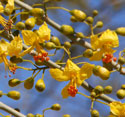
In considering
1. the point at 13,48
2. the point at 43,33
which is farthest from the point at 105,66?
the point at 13,48

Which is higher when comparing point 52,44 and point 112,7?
point 112,7

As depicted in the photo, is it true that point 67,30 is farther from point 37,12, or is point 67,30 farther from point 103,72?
point 103,72

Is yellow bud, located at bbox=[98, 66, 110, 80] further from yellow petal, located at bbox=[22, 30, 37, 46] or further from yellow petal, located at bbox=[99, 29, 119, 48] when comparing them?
yellow petal, located at bbox=[22, 30, 37, 46]

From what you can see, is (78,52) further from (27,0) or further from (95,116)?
(95,116)

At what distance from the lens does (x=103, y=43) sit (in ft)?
5.69

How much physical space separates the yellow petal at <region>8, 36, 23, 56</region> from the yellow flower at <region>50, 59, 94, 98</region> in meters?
0.20

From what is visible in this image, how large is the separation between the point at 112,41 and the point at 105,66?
0.20m

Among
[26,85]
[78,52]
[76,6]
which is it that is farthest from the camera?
[76,6]

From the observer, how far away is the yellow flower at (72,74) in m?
1.62

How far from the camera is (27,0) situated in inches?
151

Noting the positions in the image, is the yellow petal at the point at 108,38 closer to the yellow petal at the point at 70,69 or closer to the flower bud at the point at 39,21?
the yellow petal at the point at 70,69

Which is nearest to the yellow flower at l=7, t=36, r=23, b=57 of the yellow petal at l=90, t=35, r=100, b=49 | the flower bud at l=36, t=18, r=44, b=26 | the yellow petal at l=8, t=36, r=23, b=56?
the yellow petal at l=8, t=36, r=23, b=56

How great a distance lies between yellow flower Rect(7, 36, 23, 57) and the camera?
5.16ft

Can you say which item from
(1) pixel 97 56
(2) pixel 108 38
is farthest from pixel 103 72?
(2) pixel 108 38
